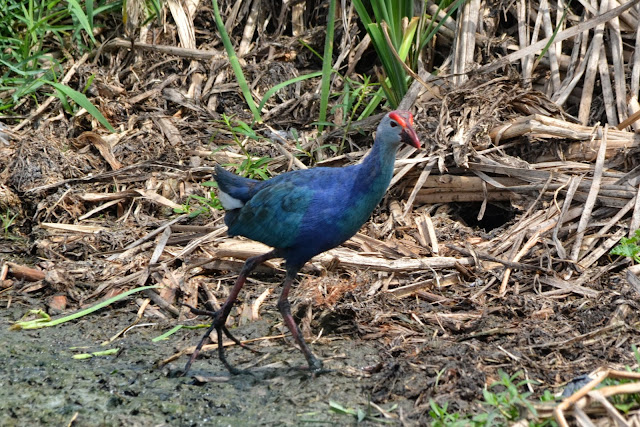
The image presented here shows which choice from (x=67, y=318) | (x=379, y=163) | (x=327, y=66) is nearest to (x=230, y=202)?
(x=379, y=163)

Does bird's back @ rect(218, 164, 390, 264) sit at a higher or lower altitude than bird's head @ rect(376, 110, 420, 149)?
lower

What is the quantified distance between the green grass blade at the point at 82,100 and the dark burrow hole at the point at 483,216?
2625 mm

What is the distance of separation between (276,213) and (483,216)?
1.89 m

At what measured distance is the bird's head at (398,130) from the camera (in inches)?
146

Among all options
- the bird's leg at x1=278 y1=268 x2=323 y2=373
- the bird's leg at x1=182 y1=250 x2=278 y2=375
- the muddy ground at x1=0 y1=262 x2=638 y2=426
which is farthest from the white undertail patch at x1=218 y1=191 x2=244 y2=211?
the muddy ground at x1=0 y1=262 x2=638 y2=426

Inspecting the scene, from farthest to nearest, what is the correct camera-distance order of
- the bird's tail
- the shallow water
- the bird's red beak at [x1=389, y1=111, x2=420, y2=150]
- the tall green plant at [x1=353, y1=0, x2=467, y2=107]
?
the tall green plant at [x1=353, y1=0, x2=467, y2=107]
the bird's tail
the bird's red beak at [x1=389, y1=111, x2=420, y2=150]
the shallow water

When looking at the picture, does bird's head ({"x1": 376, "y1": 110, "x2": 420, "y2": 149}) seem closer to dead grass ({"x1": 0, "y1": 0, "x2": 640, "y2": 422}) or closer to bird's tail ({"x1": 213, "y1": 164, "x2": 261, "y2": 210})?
bird's tail ({"x1": 213, "y1": 164, "x2": 261, "y2": 210})

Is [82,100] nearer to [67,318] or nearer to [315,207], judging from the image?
[67,318]

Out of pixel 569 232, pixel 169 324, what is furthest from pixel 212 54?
pixel 569 232

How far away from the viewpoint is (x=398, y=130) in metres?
3.71

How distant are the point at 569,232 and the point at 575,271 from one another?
12.3 inches

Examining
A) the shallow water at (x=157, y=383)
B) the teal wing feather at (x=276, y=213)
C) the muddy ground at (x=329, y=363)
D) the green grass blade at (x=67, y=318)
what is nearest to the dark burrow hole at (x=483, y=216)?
the muddy ground at (x=329, y=363)

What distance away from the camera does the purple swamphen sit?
146 inches

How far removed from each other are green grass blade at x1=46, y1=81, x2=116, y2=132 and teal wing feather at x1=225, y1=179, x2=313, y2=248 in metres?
2.27
